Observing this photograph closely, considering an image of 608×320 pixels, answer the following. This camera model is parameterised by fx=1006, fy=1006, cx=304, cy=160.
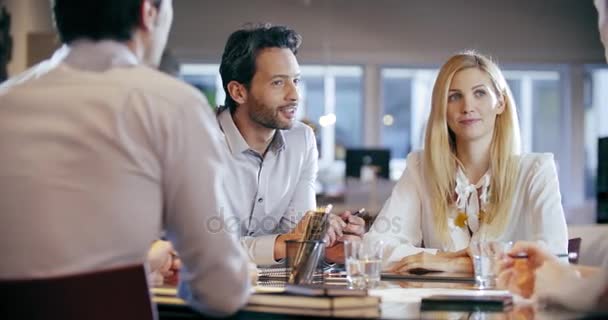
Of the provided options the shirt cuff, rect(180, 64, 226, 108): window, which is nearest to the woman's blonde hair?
the shirt cuff

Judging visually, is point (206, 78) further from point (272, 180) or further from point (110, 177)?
point (110, 177)

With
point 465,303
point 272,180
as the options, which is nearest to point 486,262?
point 465,303

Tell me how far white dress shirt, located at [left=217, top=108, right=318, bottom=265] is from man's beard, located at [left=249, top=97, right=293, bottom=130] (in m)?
0.07

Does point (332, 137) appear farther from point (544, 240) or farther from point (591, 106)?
point (544, 240)

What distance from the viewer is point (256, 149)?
360cm

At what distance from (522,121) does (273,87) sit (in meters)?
6.98

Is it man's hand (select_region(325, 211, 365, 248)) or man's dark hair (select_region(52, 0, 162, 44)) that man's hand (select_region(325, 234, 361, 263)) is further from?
man's dark hair (select_region(52, 0, 162, 44))

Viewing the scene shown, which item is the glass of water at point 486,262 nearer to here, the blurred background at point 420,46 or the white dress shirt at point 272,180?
the white dress shirt at point 272,180

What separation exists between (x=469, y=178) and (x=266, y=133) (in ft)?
2.43

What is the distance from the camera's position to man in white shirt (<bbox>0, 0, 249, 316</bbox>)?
1.64m

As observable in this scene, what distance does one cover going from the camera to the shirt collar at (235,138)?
3.55 m

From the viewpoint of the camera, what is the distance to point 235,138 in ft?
11.7

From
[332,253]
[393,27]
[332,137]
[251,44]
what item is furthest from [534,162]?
[332,137]

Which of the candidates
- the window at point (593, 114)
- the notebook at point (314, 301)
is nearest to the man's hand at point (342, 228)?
the notebook at point (314, 301)
